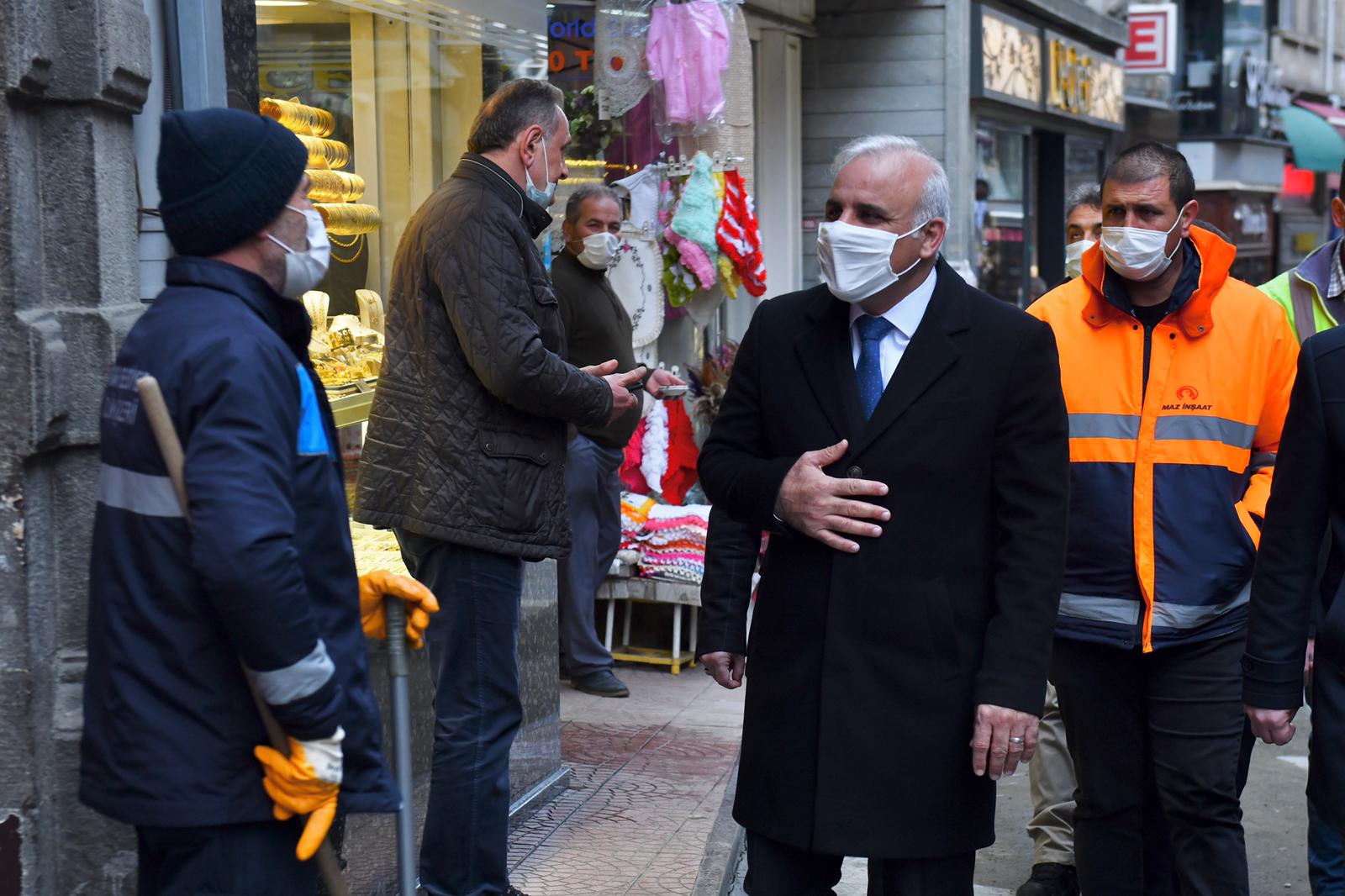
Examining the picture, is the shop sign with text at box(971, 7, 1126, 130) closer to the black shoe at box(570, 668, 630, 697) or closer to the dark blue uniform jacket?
the black shoe at box(570, 668, 630, 697)

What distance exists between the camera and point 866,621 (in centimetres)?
300

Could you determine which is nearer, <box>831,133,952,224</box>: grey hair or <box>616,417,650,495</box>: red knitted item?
<box>831,133,952,224</box>: grey hair

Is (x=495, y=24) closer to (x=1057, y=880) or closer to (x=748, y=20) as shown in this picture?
(x=1057, y=880)

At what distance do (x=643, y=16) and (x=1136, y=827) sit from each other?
5.04 metres

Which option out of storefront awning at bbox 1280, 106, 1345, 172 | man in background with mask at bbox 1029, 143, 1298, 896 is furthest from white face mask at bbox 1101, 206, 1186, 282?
storefront awning at bbox 1280, 106, 1345, 172

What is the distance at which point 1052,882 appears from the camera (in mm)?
4578

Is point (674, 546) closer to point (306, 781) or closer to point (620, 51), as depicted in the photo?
point (620, 51)

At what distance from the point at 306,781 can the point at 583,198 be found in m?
4.54

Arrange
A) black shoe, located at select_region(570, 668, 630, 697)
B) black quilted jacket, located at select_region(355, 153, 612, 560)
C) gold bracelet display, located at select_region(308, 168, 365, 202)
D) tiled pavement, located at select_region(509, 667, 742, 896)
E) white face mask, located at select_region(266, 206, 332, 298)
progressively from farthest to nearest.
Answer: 1. black shoe, located at select_region(570, 668, 630, 697)
2. gold bracelet display, located at select_region(308, 168, 365, 202)
3. tiled pavement, located at select_region(509, 667, 742, 896)
4. black quilted jacket, located at select_region(355, 153, 612, 560)
5. white face mask, located at select_region(266, 206, 332, 298)

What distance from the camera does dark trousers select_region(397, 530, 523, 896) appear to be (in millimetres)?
3871

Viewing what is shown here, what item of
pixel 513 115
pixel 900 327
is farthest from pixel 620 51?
pixel 900 327

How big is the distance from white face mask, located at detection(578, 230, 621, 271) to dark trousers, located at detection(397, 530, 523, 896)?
2.75m

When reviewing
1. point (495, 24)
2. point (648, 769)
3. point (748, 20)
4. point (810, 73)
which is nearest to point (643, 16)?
point (495, 24)

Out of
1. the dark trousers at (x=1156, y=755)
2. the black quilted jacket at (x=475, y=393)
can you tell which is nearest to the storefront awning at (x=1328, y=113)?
the dark trousers at (x=1156, y=755)
